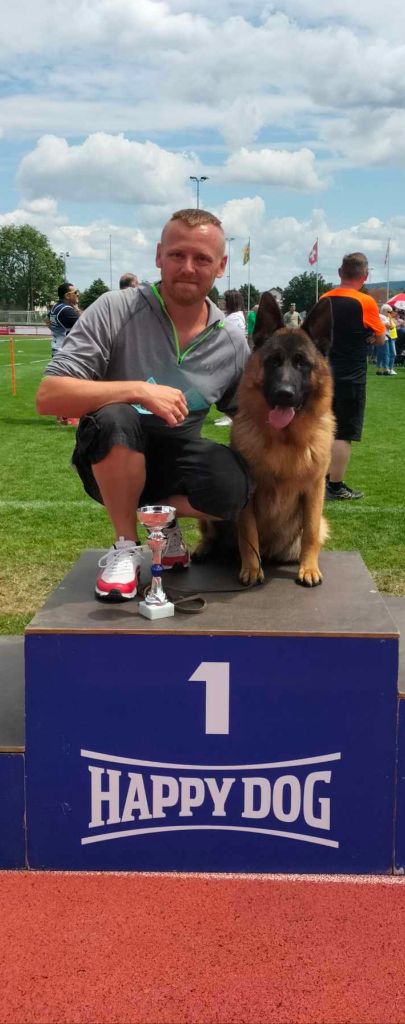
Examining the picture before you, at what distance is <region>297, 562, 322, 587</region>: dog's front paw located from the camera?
3.09 m

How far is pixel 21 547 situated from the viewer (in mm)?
5816

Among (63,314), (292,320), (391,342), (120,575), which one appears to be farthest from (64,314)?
(391,342)

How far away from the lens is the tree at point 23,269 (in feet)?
382

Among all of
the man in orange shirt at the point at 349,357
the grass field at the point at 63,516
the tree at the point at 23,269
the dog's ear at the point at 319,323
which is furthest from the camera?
the tree at the point at 23,269

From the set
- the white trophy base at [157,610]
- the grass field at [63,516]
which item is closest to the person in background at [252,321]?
the white trophy base at [157,610]

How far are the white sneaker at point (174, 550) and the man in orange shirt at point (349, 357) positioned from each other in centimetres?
417

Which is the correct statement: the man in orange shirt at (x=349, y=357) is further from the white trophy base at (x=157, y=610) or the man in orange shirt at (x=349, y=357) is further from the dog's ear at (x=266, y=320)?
the white trophy base at (x=157, y=610)

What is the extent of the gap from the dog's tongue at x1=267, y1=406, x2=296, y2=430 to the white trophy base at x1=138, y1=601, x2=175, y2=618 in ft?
2.53

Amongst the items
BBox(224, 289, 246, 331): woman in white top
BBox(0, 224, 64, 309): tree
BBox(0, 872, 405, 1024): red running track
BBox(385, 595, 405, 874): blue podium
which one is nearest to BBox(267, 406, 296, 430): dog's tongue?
BBox(385, 595, 405, 874): blue podium

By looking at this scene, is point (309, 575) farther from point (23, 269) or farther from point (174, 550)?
point (23, 269)

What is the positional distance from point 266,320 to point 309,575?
3.09ft

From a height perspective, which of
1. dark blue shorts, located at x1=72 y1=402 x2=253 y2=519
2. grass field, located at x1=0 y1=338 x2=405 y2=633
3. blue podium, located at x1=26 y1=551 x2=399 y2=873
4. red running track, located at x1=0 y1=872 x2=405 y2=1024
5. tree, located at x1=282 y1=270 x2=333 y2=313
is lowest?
red running track, located at x1=0 y1=872 x2=405 y2=1024

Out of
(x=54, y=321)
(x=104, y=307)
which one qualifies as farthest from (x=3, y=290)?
(x=104, y=307)

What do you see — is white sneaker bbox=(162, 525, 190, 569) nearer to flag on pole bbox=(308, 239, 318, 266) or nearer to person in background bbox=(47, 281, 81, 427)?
person in background bbox=(47, 281, 81, 427)
